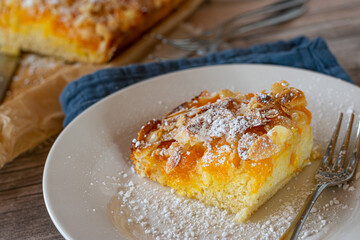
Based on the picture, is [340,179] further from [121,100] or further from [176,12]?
[176,12]

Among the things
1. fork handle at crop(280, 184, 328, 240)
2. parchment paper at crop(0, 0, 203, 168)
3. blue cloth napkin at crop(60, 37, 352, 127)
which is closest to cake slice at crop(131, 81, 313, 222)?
fork handle at crop(280, 184, 328, 240)

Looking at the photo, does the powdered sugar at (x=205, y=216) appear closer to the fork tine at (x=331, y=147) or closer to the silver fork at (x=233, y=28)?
the fork tine at (x=331, y=147)

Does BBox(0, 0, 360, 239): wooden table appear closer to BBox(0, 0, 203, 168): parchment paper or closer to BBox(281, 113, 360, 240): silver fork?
BBox(0, 0, 203, 168): parchment paper

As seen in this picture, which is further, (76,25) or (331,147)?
(76,25)

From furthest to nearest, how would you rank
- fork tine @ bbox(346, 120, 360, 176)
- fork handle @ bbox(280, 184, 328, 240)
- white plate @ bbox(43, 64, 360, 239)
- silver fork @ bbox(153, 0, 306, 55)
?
silver fork @ bbox(153, 0, 306, 55)
fork tine @ bbox(346, 120, 360, 176)
white plate @ bbox(43, 64, 360, 239)
fork handle @ bbox(280, 184, 328, 240)

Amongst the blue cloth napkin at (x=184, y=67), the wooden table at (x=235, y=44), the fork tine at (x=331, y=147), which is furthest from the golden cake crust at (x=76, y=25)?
the fork tine at (x=331, y=147)

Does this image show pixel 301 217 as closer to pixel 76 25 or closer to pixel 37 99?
pixel 37 99

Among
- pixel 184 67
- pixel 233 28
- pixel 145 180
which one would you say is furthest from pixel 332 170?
pixel 233 28
